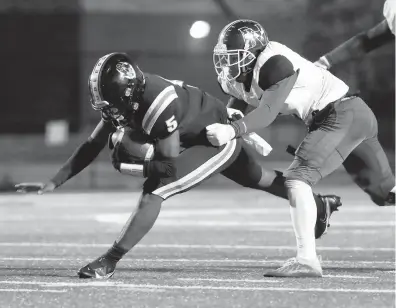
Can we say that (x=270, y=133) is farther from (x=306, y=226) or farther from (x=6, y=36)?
(x=306, y=226)

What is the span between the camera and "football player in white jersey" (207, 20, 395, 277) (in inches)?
306

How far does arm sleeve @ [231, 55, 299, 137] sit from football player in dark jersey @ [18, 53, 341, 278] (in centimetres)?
Answer: 47

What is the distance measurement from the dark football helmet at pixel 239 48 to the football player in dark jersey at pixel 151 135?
34cm

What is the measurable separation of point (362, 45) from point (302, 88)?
724 mm

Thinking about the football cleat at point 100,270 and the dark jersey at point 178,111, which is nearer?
the dark jersey at point 178,111

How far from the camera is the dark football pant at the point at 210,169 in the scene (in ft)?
25.8

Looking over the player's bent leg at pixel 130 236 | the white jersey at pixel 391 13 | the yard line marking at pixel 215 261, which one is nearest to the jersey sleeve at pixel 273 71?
the white jersey at pixel 391 13

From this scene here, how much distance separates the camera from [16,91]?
38.1 m

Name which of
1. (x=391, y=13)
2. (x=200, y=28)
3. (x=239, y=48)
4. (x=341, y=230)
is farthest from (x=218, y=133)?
(x=200, y=28)

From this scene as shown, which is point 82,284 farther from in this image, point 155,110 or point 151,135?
point 155,110

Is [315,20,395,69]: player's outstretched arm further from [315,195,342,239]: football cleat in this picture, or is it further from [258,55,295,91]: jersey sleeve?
[315,195,342,239]: football cleat

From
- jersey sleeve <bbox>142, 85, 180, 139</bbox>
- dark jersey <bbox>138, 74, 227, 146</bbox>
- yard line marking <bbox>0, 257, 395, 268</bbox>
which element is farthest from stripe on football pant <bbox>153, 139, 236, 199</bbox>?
yard line marking <bbox>0, 257, 395, 268</bbox>

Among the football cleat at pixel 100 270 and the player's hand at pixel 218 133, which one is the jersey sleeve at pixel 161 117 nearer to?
the player's hand at pixel 218 133

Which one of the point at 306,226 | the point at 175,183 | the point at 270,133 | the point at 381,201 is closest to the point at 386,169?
the point at 381,201
